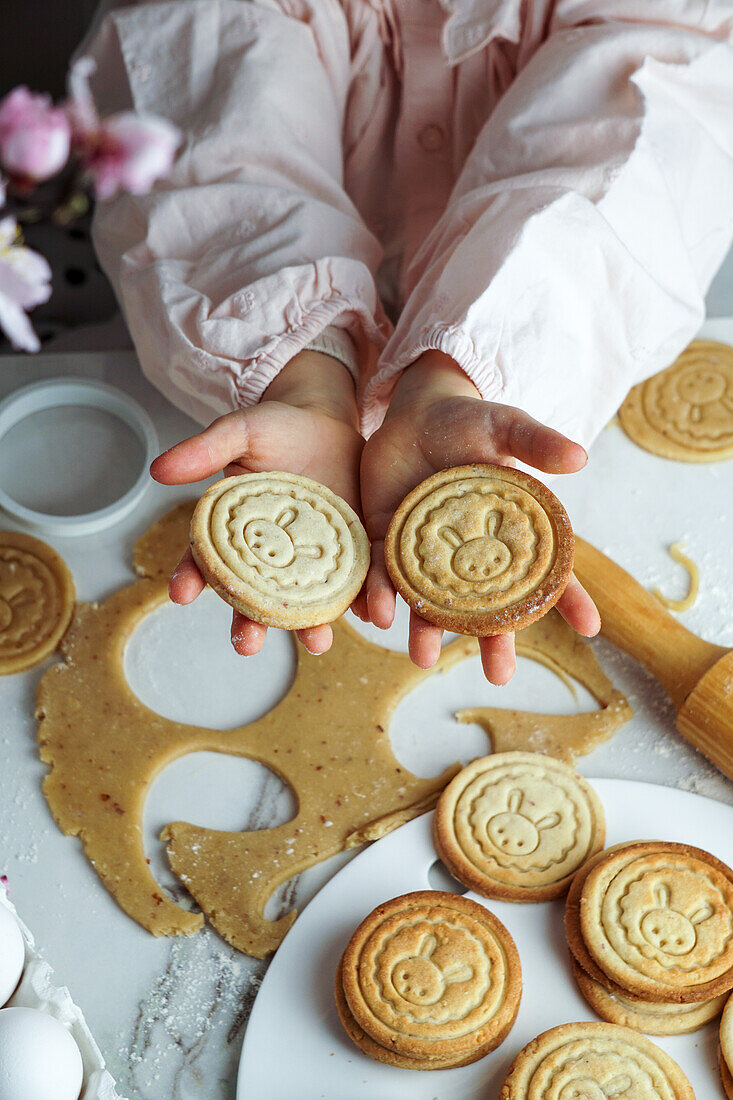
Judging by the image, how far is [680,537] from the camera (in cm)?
120

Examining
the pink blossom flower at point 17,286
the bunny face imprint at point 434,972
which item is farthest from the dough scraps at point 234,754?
the pink blossom flower at point 17,286

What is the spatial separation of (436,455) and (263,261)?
29 centimetres

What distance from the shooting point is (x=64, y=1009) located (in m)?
0.71

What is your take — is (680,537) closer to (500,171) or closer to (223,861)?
(500,171)

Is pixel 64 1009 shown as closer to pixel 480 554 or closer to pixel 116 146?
pixel 480 554

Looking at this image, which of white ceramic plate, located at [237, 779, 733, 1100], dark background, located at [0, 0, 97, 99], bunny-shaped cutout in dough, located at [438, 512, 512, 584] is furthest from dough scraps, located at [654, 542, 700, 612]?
dark background, located at [0, 0, 97, 99]

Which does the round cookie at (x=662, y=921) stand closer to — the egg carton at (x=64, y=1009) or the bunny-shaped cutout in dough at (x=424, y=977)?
the bunny-shaped cutout in dough at (x=424, y=977)

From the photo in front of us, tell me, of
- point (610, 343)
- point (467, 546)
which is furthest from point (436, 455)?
point (610, 343)

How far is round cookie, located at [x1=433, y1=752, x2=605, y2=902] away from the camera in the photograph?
36.6 inches

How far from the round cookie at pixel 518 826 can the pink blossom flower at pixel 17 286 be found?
A: 0.77 meters

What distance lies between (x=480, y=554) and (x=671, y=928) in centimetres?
37

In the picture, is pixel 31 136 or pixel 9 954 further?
pixel 9 954

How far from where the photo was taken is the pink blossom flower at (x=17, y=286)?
0.26m

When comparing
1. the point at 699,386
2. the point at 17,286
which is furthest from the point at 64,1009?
the point at 699,386
